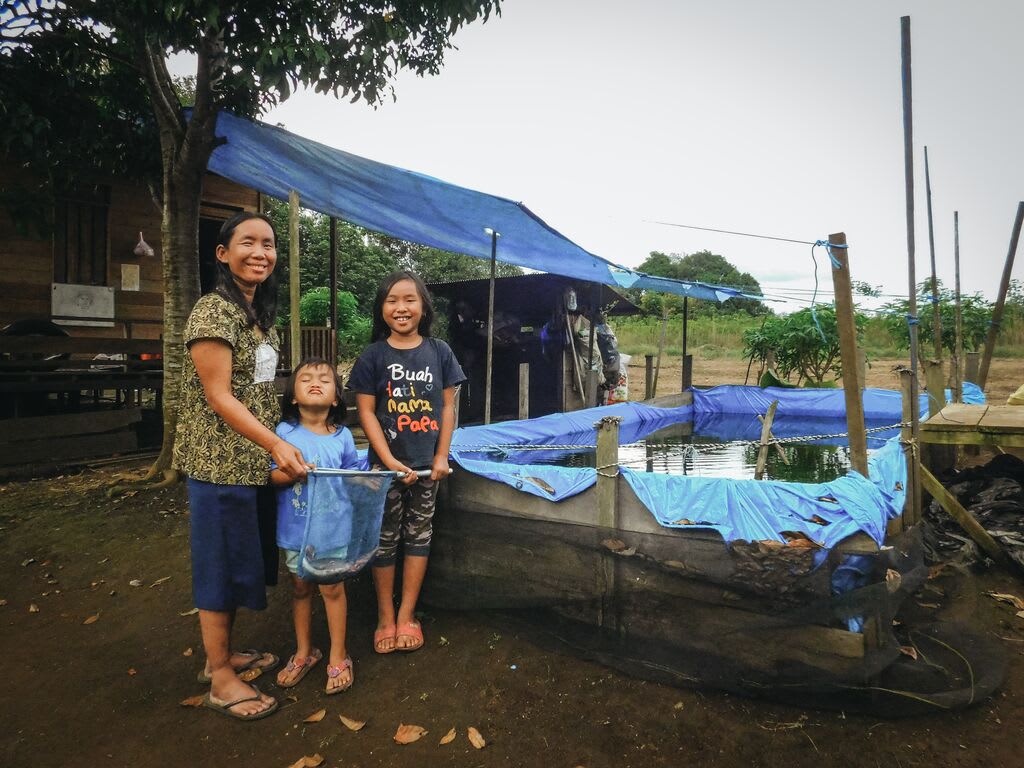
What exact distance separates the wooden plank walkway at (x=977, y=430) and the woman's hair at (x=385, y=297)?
3238 mm

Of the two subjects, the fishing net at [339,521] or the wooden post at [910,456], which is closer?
the fishing net at [339,521]

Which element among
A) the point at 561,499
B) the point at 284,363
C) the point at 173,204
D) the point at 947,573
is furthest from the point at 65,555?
the point at 947,573

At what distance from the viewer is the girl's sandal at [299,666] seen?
7.59 ft

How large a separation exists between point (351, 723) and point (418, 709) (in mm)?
242

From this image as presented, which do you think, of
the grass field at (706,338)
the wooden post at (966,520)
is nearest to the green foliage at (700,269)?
the grass field at (706,338)

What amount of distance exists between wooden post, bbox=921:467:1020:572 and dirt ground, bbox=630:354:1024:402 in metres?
8.81

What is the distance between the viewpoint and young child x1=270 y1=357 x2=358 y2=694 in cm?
217

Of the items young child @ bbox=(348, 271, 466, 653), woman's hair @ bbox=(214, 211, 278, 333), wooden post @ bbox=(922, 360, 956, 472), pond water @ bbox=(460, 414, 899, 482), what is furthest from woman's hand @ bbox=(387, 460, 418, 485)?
wooden post @ bbox=(922, 360, 956, 472)

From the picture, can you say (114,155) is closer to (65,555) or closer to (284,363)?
(284,363)

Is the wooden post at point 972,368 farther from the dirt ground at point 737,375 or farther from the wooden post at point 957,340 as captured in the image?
the dirt ground at point 737,375

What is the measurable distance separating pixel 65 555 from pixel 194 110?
3.18 meters

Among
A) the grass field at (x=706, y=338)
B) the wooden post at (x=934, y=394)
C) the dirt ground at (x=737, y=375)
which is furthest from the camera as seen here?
the grass field at (x=706, y=338)

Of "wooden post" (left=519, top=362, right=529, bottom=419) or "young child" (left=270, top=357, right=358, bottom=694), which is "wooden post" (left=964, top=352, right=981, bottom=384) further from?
"young child" (left=270, top=357, right=358, bottom=694)

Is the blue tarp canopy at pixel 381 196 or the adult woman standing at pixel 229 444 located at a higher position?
the blue tarp canopy at pixel 381 196
